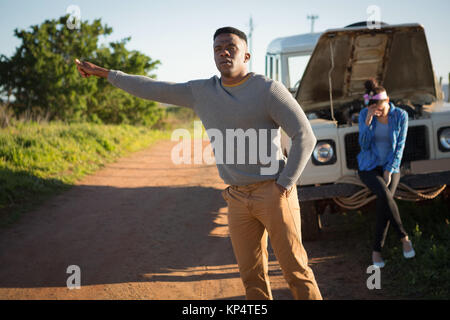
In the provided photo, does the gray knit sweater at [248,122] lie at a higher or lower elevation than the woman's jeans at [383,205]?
higher

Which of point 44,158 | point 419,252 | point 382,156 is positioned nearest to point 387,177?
point 382,156

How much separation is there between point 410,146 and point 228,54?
3.19 meters

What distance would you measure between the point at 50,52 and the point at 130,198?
569 inches

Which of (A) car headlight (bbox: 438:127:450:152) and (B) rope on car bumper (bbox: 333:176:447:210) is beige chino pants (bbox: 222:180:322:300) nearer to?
(B) rope on car bumper (bbox: 333:176:447:210)

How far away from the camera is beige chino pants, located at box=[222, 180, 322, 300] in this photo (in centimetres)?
253

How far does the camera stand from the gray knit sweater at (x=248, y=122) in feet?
8.08

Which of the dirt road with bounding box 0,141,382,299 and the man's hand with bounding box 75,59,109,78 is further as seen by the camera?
the dirt road with bounding box 0,141,382,299

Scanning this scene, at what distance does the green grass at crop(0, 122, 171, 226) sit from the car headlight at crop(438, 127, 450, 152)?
572 cm

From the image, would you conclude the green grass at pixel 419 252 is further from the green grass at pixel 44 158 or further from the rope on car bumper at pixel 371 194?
the green grass at pixel 44 158

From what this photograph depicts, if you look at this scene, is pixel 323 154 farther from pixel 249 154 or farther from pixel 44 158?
pixel 44 158

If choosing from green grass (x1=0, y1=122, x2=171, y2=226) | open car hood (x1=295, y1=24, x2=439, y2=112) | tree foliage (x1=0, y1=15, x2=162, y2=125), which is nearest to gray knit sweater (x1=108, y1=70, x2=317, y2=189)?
open car hood (x1=295, y1=24, x2=439, y2=112)

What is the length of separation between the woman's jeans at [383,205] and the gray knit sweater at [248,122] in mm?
2114

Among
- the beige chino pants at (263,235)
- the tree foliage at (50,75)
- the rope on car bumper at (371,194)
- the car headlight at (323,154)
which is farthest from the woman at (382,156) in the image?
the tree foliage at (50,75)
